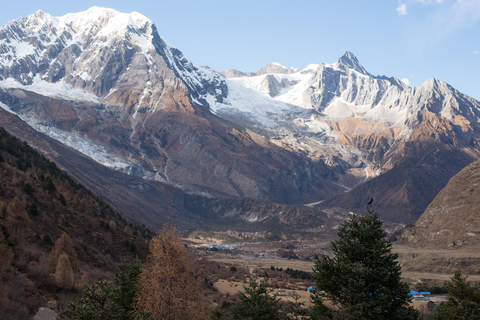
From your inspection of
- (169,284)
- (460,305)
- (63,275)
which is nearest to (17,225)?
(63,275)

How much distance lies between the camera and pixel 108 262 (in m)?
55.0

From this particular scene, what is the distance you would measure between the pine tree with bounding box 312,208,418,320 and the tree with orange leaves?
309 inches

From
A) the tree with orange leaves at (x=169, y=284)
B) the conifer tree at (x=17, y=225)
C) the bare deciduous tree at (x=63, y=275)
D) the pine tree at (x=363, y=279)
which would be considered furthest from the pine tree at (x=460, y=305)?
the conifer tree at (x=17, y=225)

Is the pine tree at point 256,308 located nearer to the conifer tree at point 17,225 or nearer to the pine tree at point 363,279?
the pine tree at point 363,279

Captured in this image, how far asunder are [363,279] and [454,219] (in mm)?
147908

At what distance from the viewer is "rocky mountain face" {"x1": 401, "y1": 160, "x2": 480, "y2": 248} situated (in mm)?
140250

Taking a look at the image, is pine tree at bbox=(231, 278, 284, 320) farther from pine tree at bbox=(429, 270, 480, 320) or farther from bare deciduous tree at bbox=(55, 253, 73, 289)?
bare deciduous tree at bbox=(55, 253, 73, 289)

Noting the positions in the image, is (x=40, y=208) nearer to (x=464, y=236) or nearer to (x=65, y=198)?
(x=65, y=198)

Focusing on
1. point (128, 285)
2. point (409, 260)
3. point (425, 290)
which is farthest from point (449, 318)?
point (409, 260)

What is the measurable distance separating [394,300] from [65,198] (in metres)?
57.1

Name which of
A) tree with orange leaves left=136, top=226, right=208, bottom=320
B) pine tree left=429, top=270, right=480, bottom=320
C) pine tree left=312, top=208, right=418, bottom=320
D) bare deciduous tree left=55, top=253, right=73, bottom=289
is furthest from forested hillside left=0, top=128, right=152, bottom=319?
pine tree left=429, top=270, right=480, bottom=320

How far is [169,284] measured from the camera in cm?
2500

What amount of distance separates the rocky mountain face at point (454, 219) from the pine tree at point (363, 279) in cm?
12665

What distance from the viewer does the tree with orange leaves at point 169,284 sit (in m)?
24.7
